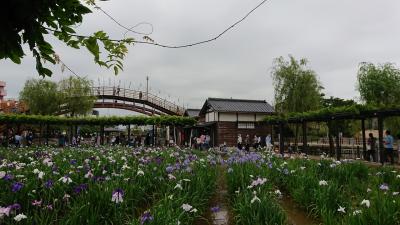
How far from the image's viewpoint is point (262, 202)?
14.8 ft

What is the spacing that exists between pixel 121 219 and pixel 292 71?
78.7 ft

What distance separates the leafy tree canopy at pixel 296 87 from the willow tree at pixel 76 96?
2106 centimetres

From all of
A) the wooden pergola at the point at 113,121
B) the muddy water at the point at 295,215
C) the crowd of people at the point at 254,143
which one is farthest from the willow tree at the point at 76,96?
Result: the muddy water at the point at 295,215

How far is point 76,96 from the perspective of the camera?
122 ft

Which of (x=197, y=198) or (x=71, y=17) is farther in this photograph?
(x=197, y=198)

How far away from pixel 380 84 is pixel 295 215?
2400cm

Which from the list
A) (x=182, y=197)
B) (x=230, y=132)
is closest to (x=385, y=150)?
(x=182, y=197)

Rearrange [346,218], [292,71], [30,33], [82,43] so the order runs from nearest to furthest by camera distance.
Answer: [30,33], [82,43], [346,218], [292,71]

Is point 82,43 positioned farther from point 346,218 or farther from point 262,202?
point 346,218

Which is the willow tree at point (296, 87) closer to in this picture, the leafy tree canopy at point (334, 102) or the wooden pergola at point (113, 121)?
the wooden pergola at point (113, 121)

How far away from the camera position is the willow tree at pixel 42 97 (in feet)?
120

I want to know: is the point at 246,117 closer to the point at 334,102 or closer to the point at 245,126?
the point at 245,126

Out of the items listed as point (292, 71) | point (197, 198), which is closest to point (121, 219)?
point (197, 198)

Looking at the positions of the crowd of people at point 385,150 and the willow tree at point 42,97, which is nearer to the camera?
the crowd of people at point 385,150
